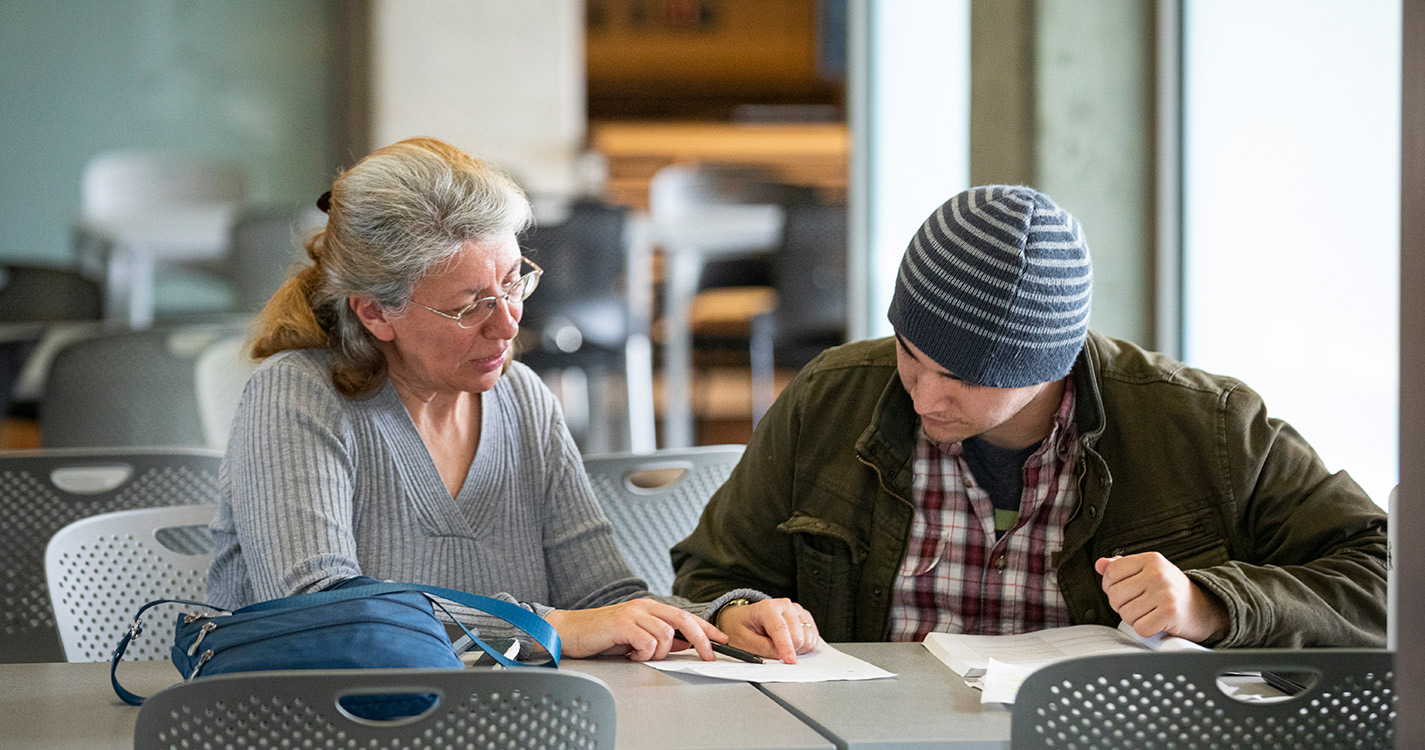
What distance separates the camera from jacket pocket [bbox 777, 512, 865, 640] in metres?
1.82

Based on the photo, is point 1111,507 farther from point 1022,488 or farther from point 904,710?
point 904,710

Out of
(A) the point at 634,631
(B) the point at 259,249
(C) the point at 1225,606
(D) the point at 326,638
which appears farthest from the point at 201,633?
(B) the point at 259,249

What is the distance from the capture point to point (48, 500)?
6.94ft

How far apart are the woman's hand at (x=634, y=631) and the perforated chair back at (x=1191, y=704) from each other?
47 centimetres

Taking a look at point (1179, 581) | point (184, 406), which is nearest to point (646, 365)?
point (184, 406)

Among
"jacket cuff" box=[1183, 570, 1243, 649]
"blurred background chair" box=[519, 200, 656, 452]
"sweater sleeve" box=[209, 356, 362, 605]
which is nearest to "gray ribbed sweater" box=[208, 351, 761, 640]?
"sweater sleeve" box=[209, 356, 362, 605]

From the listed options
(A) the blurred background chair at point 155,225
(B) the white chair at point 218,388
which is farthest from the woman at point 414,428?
(A) the blurred background chair at point 155,225

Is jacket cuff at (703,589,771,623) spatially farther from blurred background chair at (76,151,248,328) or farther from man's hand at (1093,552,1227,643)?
blurred background chair at (76,151,248,328)

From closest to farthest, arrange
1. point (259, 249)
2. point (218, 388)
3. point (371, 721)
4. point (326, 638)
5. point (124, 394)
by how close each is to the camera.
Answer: point (371, 721), point (326, 638), point (218, 388), point (124, 394), point (259, 249)

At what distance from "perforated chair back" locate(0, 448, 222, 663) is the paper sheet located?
1.03m

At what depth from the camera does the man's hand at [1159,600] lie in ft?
4.82

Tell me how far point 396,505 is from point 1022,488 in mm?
A: 793

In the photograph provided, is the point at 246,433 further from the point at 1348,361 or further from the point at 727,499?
the point at 1348,361

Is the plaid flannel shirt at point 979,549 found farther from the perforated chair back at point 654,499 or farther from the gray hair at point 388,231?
the gray hair at point 388,231
